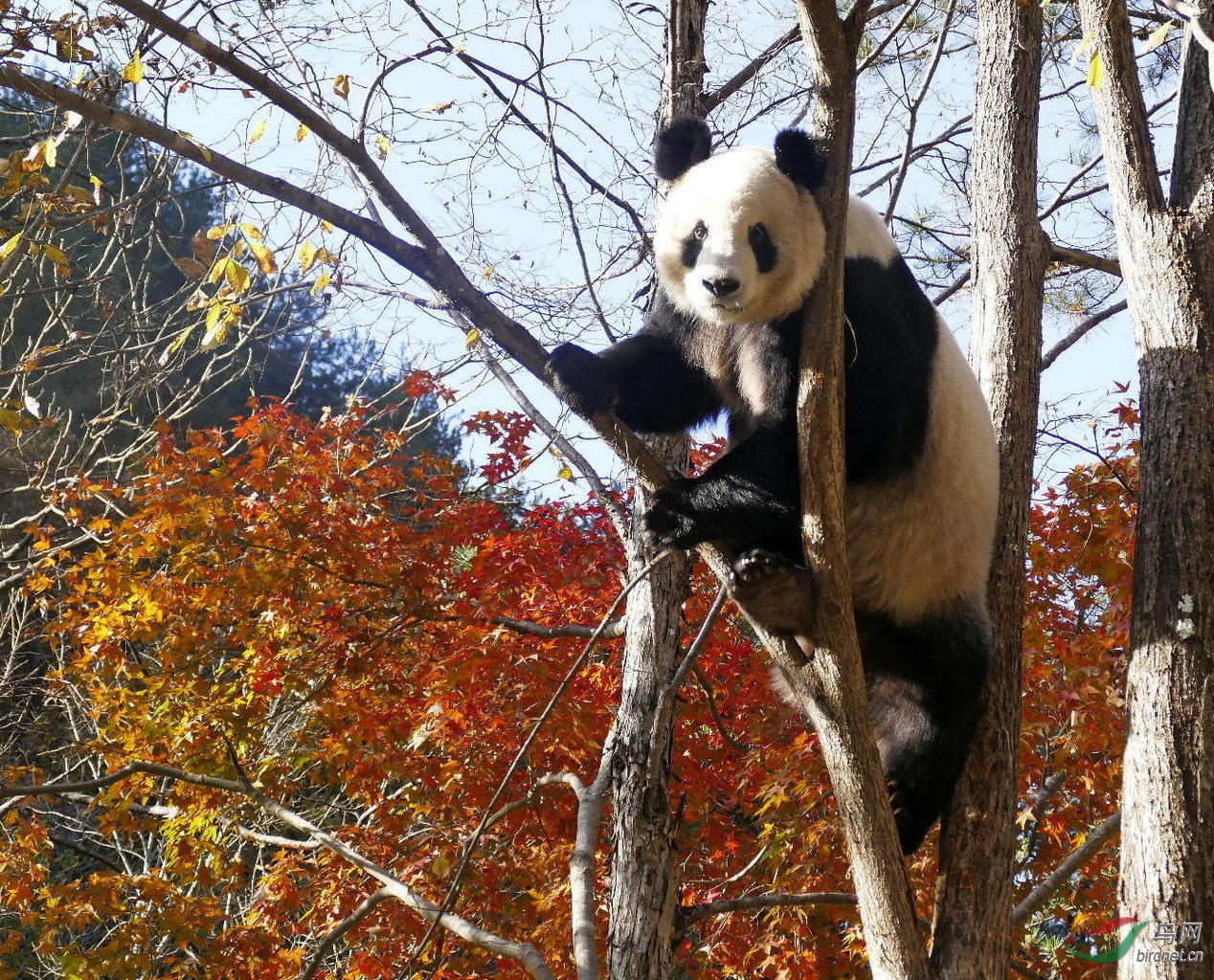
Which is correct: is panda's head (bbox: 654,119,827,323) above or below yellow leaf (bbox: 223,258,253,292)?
above

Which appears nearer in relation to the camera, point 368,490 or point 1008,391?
point 1008,391

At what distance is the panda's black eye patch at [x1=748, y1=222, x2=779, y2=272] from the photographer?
10.8 feet

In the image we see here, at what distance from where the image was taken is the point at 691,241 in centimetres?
353

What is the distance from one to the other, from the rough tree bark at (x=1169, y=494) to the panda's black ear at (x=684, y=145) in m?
1.19

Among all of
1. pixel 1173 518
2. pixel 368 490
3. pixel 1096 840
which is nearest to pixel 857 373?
pixel 1173 518

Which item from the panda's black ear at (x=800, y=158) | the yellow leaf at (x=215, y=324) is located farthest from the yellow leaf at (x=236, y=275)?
the panda's black ear at (x=800, y=158)

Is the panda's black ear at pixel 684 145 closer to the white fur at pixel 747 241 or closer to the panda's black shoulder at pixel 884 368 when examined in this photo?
the white fur at pixel 747 241

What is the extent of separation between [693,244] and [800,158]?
0.43 m

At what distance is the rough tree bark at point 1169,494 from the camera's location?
127 inches

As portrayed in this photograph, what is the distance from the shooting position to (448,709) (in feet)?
16.1

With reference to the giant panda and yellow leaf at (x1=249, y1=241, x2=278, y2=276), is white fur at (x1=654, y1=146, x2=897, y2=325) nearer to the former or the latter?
the giant panda

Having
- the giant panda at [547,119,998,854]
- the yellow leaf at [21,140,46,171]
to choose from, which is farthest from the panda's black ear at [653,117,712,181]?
the yellow leaf at [21,140,46,171]

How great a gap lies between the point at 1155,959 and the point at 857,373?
1.79 m

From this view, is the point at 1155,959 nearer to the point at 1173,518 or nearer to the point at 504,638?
the point at 1173,518
